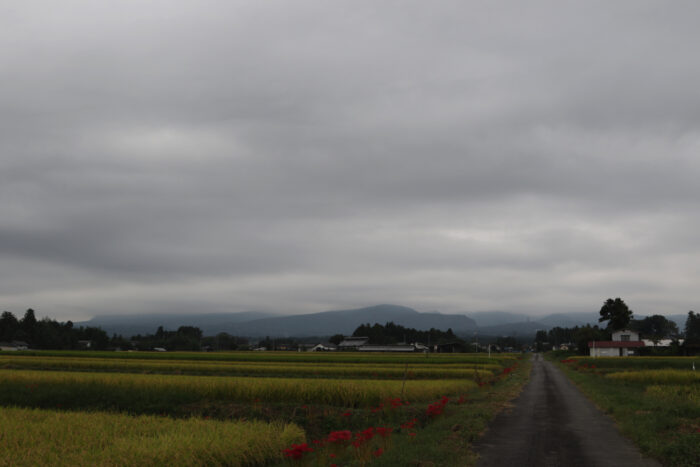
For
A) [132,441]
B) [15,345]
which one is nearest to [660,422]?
[132,441]

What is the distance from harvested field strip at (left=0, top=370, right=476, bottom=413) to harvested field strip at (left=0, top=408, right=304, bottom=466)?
253 inches

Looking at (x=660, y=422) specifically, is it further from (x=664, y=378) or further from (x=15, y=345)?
(x=15, y=345)

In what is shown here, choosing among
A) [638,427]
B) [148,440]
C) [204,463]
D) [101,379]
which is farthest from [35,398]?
[638,427]

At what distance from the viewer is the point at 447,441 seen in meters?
15.3

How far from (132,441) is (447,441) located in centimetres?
876

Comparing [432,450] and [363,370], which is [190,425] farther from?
[363,370]

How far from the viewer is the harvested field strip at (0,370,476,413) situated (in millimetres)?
24047

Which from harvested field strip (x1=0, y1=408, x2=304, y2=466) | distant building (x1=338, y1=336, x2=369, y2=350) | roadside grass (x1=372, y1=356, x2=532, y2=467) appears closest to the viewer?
harvested field strip (x1=0, y1=408, x2=304, y2=466)

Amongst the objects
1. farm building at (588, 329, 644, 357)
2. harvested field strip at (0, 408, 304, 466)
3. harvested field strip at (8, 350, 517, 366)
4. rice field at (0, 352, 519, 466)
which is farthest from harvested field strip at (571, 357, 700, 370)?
harvested field strip at (0, 408, 304, 466)

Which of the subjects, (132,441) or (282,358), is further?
(282,358)

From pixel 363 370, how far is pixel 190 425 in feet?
91.2

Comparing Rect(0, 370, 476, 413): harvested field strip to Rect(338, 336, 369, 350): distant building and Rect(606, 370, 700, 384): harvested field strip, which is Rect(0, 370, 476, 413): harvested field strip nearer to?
Rect(606, 370, 700, 384): harvested field strip

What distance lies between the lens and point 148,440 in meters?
13.1

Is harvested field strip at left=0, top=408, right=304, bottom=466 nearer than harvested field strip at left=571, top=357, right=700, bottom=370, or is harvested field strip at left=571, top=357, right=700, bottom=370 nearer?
harvested field strip at left=0, top=408, right=304, bottom=466
